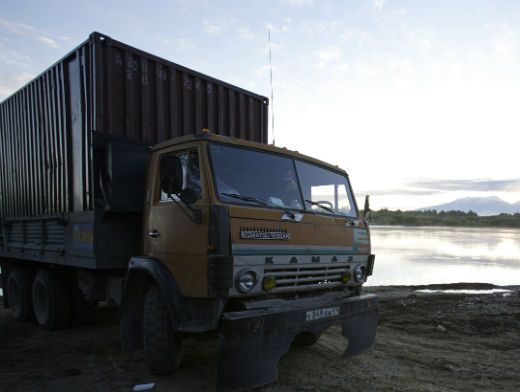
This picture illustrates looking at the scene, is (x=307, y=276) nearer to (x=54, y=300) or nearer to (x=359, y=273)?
(x=359, y=273)

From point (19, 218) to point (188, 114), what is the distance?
3.28m

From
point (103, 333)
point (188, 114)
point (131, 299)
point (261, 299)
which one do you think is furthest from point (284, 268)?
point (103, 333)

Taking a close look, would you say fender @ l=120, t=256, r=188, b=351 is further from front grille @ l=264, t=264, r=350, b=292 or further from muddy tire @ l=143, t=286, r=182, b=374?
front grille @ l=264, t=264, r=350, b=292

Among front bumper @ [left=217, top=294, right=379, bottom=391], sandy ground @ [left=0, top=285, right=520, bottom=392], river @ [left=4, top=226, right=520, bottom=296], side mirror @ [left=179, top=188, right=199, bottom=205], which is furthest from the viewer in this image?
river @ [left=4, top=226, right=520, bottom=296]

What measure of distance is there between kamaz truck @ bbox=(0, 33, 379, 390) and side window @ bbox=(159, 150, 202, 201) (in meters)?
0.01

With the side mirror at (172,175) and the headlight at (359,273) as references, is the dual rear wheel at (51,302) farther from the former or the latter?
the headlight at (359,273)

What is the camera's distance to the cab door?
3.85 m

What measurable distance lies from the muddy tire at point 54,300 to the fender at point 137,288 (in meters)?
2.25

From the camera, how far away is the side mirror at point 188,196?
3.84 m

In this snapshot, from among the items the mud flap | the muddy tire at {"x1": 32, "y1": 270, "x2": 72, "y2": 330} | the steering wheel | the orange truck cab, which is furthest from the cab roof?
the muddy tire at {"x1": 32, "y1": 270, "x2": 72, "y2": 330}

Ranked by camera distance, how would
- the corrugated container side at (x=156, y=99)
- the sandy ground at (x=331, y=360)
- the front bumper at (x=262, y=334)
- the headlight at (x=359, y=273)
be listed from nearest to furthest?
Answer: the front bumper at (x=262, y=334)
the sandy ground at (x=331, y=360)
the headlight at (x=359, y=273)
the corrugated container side at (x=156, y=99)

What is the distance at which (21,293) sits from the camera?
23.7ft

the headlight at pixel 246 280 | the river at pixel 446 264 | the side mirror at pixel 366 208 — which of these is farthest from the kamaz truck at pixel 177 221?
the river at pixel 446 264

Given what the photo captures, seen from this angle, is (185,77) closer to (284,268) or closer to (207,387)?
(284,268)
